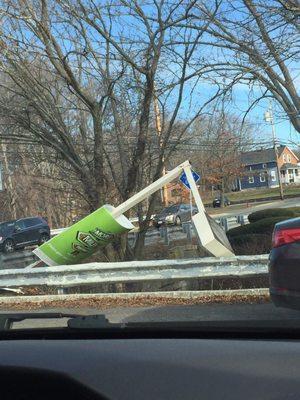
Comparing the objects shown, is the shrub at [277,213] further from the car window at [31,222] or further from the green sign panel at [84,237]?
the car window at [31,222]

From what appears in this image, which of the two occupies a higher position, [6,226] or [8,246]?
[6,226]

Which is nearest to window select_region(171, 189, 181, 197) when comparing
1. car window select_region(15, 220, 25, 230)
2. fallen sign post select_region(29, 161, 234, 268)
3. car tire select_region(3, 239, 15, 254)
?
car window select_region(15, 220, 25, 230)

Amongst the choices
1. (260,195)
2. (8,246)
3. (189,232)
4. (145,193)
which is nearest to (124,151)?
(145,193)

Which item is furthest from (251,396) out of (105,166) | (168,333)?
(105,166)

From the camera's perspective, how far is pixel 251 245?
42.5 feet

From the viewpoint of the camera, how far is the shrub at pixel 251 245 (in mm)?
12344

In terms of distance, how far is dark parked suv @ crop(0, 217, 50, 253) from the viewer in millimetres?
31295

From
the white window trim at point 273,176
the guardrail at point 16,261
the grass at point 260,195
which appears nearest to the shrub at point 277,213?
the guardrail at point 16,261

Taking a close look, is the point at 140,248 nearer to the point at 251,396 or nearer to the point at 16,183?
the point at 251,396

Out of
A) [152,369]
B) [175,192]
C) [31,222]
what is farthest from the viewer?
[175,192]

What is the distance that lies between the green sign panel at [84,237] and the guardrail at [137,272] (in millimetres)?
486

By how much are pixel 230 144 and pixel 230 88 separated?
339 centimetres

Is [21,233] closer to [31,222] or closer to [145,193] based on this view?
[31,222]

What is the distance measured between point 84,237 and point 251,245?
14.4ft
